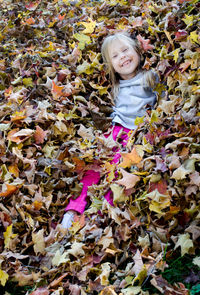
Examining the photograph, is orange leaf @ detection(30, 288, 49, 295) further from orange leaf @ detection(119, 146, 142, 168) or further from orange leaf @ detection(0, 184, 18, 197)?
orange leaf @ detection(119, 146, 142, 168)

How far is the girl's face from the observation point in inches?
108

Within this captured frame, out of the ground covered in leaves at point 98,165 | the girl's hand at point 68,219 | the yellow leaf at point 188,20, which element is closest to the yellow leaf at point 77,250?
the ground covered in leaves at point 98,165

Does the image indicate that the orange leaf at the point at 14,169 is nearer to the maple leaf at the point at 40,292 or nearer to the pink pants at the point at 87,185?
the pink pants at the point at 87,185

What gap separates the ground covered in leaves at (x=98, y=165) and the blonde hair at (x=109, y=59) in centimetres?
7

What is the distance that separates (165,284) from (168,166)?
2.20 ft

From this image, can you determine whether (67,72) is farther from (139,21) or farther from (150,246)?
(150,246)

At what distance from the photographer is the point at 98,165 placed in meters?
2.39

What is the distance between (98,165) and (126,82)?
3.10ft

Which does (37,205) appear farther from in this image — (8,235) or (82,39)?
(82,39)

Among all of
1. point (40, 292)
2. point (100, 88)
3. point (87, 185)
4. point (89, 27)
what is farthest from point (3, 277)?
point (89, 27)

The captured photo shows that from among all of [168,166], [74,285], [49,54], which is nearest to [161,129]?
[168,166]

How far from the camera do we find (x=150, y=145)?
2.04 meters

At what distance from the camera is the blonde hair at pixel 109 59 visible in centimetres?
268

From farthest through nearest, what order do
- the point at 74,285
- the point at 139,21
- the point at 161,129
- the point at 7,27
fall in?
the point at 7,27 → the point at 139,21 → the point at 161,129 → the point at 74,285
